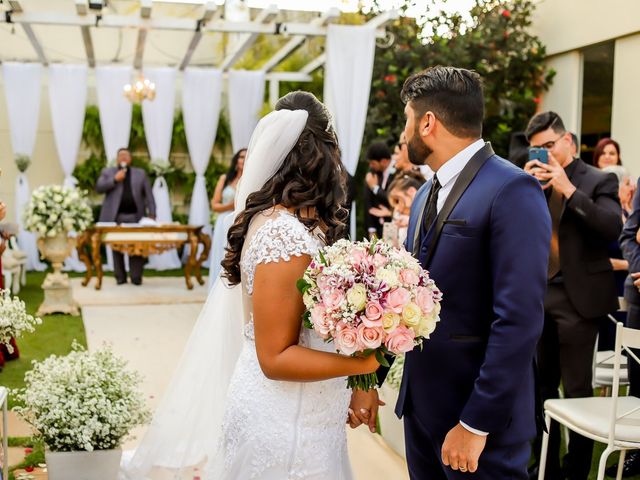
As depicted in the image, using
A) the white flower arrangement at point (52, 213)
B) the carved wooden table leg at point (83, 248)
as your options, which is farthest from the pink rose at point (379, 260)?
the carved wooden table leg at point (83, 248)

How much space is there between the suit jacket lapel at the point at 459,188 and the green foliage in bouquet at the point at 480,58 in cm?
895

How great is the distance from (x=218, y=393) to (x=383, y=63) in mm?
8364

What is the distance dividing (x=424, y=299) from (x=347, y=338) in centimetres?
24

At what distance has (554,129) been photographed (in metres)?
4.20

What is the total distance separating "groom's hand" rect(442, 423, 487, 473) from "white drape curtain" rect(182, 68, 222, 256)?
12157 millimetres

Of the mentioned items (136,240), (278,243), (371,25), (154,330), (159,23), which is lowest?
(154,330)

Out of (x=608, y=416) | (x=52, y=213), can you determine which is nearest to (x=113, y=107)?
(x=52, y=213)

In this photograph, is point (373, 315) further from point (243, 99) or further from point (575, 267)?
point (243, 99)

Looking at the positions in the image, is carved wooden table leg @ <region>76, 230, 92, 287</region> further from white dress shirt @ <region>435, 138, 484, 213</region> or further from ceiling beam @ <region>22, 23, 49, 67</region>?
white dress shirt @ <region>435, 138, 484, 213</region>

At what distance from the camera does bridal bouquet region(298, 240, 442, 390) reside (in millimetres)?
2250

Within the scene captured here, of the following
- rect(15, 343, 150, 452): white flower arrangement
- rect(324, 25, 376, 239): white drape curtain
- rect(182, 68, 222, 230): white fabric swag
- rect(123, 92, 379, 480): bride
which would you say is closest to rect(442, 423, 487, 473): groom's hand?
rect(123, 92, 379, 480): bride

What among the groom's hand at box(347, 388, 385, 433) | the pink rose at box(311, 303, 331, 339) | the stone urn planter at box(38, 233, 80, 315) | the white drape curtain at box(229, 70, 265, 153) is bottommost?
the stone urn planter at box(38, 233, 80, 315)

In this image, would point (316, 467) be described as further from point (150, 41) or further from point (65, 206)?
point (150, 41)

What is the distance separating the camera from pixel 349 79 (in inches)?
371
